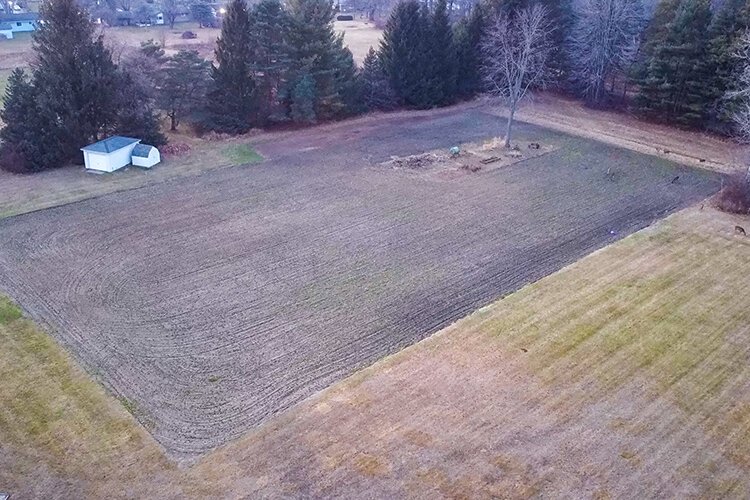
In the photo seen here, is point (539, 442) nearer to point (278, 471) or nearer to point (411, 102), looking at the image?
point (278, 471)

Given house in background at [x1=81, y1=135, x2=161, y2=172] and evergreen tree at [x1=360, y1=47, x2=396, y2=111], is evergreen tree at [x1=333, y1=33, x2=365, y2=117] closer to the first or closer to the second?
evergreen tree at [x1=360, y1=47, x2=396, y2=111]

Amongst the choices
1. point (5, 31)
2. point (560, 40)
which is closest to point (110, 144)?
point (560, 40)

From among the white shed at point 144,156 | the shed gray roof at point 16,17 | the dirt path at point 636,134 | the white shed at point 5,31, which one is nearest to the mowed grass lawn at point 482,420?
the white shed at point 144,156

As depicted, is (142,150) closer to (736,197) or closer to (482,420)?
(482,420)

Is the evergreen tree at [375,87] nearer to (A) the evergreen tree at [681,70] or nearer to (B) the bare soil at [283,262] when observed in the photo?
(B) the bare soil at [283,262]

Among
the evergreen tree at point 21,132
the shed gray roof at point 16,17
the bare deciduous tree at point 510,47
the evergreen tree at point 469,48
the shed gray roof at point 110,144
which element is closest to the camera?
the evergreen tree at point 21,132

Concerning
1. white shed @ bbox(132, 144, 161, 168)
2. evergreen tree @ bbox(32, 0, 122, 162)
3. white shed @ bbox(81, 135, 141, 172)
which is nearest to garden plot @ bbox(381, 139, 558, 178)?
white shed @ bbox(132, 144, 161, 168)

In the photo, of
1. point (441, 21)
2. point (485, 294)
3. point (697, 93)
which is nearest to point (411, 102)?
point (441, 21)
